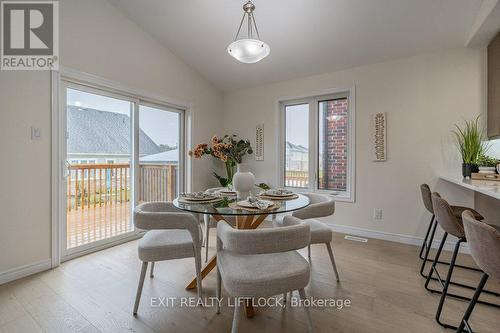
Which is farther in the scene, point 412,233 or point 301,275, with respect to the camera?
point 412,233

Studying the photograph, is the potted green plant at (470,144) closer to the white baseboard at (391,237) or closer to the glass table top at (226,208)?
the white baseboard at (391,237)

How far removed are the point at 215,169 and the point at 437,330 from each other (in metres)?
3.58

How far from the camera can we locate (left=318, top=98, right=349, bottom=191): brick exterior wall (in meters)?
3.56

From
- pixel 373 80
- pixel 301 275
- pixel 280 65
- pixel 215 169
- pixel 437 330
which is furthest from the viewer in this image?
pixel 215 169

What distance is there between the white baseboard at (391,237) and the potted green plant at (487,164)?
0.93 m

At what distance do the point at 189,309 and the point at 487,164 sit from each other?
3106 mm

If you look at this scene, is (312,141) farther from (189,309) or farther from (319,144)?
(189,309)

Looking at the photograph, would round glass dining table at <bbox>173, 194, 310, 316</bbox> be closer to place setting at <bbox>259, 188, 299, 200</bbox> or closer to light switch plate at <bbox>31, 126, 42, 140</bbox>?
place setting at <bbox>259, 188, 299, 200</bbox>

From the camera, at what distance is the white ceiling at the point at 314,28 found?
244cm

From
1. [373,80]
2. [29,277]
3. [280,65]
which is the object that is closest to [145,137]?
[29,277]

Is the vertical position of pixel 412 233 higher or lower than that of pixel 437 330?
higher

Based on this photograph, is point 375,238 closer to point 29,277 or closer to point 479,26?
point 479,26

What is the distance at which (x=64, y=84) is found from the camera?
8.21 feet

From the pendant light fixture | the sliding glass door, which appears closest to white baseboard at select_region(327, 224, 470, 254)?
the pendant light fixture
